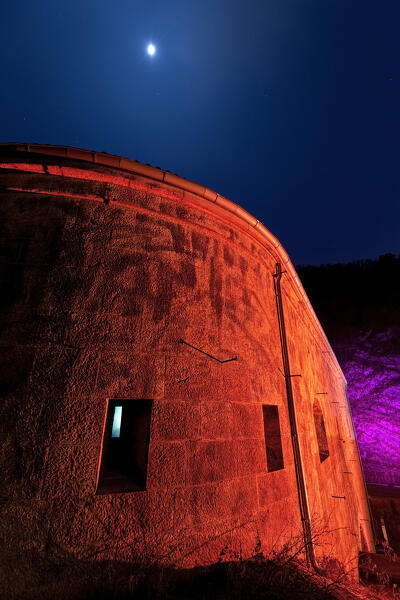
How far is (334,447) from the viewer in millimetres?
7930

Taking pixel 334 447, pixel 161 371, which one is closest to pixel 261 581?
pixel 161 371

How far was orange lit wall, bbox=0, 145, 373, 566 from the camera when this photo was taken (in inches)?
90.0

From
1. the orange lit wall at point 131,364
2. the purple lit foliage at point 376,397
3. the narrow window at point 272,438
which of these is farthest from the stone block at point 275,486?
the purple lit foliage at point 376,397

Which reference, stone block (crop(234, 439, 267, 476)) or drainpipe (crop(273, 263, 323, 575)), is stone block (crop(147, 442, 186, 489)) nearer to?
stone block (crop(234, 439, 267, 476))

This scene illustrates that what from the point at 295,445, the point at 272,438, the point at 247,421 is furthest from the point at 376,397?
the point at 247,421

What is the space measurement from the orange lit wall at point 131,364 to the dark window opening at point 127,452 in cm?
10

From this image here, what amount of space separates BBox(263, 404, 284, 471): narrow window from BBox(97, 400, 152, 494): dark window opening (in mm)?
2100

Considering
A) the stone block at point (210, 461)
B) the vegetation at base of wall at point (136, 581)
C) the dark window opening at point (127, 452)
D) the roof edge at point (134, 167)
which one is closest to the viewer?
the vegetation at base of wall at point (136, 581)

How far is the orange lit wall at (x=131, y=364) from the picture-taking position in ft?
7.50

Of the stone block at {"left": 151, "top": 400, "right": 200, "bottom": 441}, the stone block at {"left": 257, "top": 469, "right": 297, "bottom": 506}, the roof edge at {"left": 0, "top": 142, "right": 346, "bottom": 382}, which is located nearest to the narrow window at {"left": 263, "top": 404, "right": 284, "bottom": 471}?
the stone block at {"left": 257, "top": 469, "right": 297, "bottom": 506}

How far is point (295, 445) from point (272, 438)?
0.49 metres

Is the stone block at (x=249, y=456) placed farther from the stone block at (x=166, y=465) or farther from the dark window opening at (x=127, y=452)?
the dark window opening at (x=127, y=452)

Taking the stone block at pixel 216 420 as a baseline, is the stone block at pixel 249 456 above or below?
below

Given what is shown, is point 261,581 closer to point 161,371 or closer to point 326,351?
point 161,371
